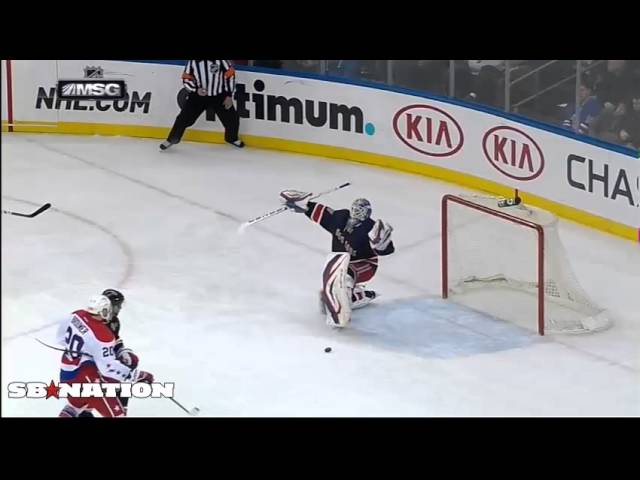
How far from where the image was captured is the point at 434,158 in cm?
1145

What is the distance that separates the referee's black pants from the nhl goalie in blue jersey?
3802mm

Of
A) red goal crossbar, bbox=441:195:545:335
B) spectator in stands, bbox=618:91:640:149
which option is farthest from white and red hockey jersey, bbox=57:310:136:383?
spectator in stands, bbox=618:91:640:149

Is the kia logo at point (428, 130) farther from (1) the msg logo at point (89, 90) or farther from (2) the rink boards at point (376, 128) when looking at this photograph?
(1) the msg logo at point (89, 90)

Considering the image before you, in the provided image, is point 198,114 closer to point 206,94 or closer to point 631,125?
point 206,94

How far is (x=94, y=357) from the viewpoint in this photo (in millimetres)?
6527

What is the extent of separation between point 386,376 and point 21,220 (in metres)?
3.69

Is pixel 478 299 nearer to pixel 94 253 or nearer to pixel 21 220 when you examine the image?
pixel 94 253

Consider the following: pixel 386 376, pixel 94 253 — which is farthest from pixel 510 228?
pixel 94 253

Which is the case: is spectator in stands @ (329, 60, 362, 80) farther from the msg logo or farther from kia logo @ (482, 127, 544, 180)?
the msg logo

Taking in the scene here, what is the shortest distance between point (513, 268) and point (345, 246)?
1203mm

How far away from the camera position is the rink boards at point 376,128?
33.7ft

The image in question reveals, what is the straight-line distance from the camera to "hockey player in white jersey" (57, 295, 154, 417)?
6.53 m

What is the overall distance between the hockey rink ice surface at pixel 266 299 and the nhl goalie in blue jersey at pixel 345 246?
0.63ft

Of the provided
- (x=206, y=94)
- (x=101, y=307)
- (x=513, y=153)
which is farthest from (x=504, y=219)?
(x=206, y=94)
